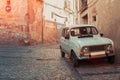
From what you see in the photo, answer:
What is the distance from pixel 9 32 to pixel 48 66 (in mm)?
13160

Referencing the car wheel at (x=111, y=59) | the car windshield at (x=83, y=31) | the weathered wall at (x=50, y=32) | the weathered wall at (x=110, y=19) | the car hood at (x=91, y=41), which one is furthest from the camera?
the weathered wall at (x=50, y=32)

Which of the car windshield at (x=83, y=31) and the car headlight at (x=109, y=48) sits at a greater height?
the car windshield at (x=83, y=31)

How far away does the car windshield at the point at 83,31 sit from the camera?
45.5ft

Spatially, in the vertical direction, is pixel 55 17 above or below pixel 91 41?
above

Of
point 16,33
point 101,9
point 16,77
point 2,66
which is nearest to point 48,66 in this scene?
point 2,66

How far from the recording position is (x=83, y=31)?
46.3 feet

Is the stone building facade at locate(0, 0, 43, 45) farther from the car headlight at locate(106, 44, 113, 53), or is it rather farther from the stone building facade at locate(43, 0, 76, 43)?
the car headlight at locate(106, 44, 113, 53)

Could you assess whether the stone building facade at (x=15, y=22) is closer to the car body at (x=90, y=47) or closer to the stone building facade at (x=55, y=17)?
the stone building facade at (x=55, y=17)

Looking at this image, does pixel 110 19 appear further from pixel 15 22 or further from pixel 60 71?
pixel 15 22

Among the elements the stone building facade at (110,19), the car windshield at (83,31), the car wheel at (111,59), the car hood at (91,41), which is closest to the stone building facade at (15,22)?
the stone building facade at (110,19)

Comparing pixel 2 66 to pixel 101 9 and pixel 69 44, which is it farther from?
pixel 101 9

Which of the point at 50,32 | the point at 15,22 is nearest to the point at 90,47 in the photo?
the point at 15,22

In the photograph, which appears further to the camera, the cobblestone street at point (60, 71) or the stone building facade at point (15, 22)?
the stone building facade at point (15, 22)

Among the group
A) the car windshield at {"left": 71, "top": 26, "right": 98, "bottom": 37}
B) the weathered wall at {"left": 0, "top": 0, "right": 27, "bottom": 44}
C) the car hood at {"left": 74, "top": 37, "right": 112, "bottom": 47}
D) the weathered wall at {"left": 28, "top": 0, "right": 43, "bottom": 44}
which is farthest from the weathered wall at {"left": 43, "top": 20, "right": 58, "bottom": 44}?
the car hood at {"left": 74, "top": 37, "right": 112, "bottom": 47}
